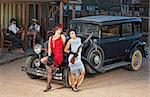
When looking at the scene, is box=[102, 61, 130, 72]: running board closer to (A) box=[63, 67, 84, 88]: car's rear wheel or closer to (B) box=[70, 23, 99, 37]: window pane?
(B) box=[70, 23, 99, 37]: window pane

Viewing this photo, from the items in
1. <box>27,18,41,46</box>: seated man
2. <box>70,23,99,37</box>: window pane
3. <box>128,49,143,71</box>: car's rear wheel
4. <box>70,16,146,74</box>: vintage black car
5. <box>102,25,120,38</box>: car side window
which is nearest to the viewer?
<box>70,16,146,74</box>: vintage black car

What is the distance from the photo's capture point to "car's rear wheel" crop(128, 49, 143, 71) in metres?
11.7

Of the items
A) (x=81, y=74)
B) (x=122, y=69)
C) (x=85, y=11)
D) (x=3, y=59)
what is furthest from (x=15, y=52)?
(x=85, y=11)

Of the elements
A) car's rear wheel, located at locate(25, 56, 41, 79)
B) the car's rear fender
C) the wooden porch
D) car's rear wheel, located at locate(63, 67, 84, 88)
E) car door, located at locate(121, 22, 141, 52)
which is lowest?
car's rear wheel, located at locate(63, 67, 84, 88)

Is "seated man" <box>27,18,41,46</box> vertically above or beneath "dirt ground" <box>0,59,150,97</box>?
above

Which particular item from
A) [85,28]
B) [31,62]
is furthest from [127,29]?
[31,62]

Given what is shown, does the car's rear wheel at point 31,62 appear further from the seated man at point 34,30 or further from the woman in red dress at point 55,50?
the seated man at point 34,30

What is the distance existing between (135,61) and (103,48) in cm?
168

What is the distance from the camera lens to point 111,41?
11.1 metres

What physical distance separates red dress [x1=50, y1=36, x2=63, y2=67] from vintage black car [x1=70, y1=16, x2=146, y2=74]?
1.03 metres

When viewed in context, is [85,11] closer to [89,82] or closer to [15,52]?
[15,52]

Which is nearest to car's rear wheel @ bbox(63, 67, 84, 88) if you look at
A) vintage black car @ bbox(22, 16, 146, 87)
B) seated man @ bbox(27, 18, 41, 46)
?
vintage black car @ bbox(22, 16, 146, 87)

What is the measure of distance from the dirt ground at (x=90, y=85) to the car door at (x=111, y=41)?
2.17 ft

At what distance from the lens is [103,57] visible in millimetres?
10555
